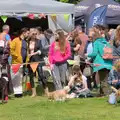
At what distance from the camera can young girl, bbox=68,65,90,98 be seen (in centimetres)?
1120

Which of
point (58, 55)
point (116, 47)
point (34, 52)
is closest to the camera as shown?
point (116, 47)

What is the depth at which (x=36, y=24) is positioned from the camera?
18.4 metres

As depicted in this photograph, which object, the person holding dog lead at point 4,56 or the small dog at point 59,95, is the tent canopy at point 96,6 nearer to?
the person holding dog lead at point 4,56

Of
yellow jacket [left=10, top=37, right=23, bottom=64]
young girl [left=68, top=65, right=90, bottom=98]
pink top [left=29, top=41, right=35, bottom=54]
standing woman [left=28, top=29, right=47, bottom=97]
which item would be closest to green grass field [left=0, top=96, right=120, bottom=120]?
young girl [left=68, top=65, right=90, bottom=98]

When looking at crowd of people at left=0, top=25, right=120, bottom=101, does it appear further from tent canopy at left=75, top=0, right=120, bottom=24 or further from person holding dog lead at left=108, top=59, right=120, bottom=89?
tent canopy at left=75, top=0, right=120, bottom=24

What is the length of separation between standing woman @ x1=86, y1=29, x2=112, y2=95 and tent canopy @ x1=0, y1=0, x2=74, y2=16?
287 cm

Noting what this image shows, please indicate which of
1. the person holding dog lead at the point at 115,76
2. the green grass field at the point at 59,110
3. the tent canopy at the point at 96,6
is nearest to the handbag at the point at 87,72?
the green grass field at the point at 59,110

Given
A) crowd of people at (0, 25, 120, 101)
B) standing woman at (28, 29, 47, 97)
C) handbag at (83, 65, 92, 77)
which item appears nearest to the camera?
crowd of people at (0, 25, 120, 101)

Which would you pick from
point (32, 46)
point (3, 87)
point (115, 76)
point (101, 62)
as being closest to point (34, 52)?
point (32, 46)

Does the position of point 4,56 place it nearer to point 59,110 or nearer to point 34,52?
point 34,52

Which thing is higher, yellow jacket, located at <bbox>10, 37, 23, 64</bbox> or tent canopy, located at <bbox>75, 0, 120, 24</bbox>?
tent canopy, located at <bbox>75, 0, 120, 24</bbox>

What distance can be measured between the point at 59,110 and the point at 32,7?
505 centimetres

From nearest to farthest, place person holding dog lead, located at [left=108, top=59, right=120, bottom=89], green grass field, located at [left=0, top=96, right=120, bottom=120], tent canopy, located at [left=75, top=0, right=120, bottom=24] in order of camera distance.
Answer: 1. green grass field, located at [left=0, top=96, right=120, bottom=120]
2. person holding dog lead, located at [left=108, top=59, right=120, bottom=89]
3. tent canopy, located at [left=75, top=0, right=120, bottom=24]

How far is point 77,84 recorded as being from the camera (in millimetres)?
11289
